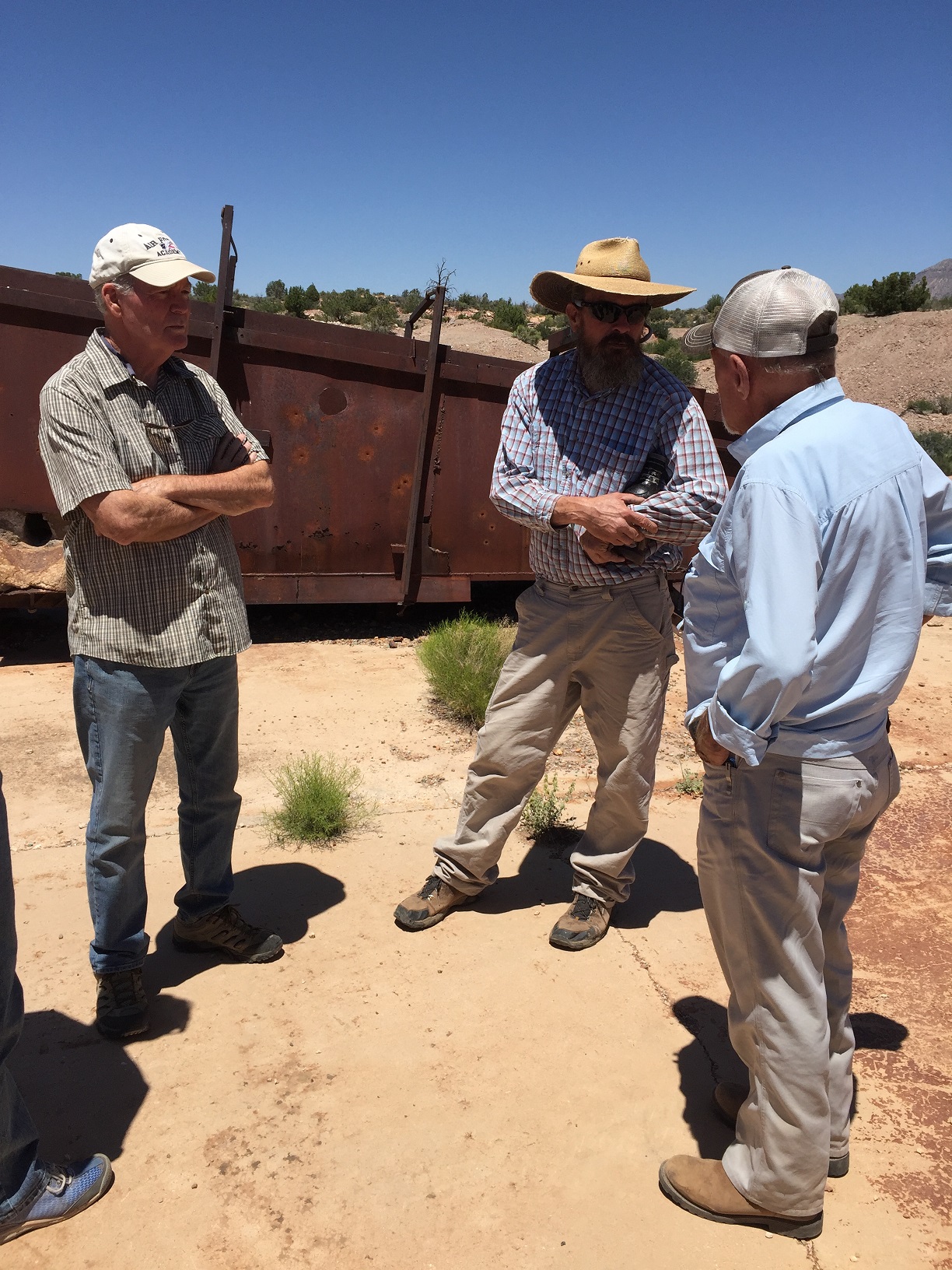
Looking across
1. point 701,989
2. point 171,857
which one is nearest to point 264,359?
point 171,857

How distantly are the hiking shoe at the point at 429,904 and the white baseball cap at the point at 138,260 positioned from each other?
6.83 feet

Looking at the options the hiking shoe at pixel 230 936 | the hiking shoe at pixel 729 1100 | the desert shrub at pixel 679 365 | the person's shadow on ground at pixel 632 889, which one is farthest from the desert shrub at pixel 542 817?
the desert shrub at pixel 679 365

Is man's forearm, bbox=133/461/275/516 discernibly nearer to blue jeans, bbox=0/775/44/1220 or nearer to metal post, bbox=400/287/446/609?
blue jeans, bbox=0/775/44/1220

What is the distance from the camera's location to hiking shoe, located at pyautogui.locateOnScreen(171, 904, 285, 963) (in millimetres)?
2857

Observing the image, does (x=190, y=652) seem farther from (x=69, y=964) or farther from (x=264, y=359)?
(x=264, y=359)

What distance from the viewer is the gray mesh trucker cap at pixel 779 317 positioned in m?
1.67

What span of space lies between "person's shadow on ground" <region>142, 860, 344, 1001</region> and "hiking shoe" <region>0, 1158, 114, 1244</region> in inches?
27.7

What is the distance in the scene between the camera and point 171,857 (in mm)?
3527

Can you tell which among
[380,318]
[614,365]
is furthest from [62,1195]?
[380,318]

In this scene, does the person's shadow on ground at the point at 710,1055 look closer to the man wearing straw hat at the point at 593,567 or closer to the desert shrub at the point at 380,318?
the man wearing straw hat at the point at 593,567

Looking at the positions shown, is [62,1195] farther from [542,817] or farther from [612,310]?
[612,310]

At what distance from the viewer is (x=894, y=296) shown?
108 ft

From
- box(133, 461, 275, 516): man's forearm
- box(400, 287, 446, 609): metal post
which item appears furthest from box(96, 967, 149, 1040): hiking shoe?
box(400, 287, 446, 609): metal post

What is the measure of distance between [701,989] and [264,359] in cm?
481
